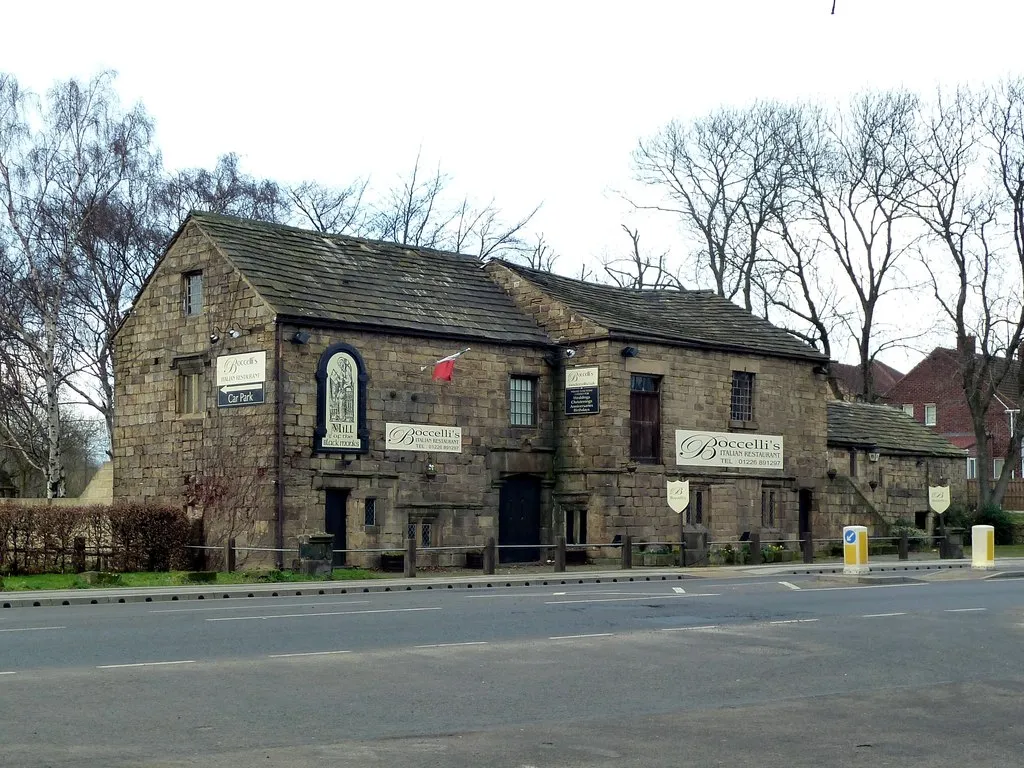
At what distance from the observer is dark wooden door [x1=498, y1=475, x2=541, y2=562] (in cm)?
3691

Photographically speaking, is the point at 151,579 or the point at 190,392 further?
the point at 190,392

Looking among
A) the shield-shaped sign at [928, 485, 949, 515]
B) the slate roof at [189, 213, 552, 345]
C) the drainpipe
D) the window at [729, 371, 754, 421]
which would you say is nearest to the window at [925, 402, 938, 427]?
the shield-shaped sign at [928, 485, 949, 515]

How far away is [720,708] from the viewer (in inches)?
468

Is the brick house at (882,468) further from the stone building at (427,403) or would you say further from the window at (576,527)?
the window at (576,527)

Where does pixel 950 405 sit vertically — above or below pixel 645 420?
above

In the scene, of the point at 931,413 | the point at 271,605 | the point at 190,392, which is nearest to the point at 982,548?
the point at 271,605

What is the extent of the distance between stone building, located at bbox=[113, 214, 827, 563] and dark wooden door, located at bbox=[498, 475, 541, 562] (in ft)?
0.20

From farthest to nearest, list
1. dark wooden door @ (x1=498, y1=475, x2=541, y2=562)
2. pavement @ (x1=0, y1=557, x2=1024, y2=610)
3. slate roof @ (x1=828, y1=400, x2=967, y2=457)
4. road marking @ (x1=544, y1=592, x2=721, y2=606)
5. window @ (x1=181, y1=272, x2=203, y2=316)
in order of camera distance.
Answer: slate roof @ (x1=828, y1=400, x2=967, y2=457) → dark wooden door @ (x1=498, y1=475, x2=541, y2=562) → window @ (x1=181, y1=272, x2=203, y2=316) → pavement @ (x1=0, y1=557, x2=1024, y2=610) → road marking @ (x1=544, y1=592, x2=721, y2=606)

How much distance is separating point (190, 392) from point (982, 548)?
19.6m

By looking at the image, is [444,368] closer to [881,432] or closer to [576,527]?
[576,527]

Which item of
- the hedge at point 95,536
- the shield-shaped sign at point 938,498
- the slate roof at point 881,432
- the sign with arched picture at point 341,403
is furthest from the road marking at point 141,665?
the slate roof at point 881,432

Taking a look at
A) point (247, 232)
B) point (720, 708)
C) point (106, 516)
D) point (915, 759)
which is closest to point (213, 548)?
point (106, 516)

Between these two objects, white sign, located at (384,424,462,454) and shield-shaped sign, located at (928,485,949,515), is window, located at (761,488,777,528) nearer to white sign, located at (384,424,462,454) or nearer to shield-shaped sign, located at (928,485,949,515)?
shield-shaped sign, located at (928,485,949,515)

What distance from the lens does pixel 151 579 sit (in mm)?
28672
